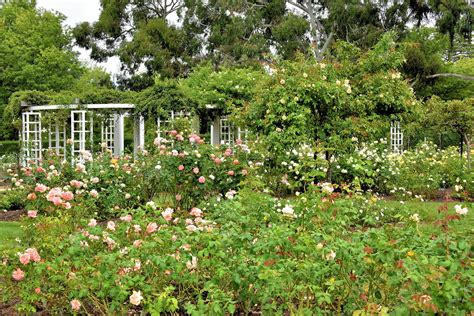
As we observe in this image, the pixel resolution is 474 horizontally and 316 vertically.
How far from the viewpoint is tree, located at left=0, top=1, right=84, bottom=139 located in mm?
22766

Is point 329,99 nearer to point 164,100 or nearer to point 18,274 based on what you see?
point 18,274

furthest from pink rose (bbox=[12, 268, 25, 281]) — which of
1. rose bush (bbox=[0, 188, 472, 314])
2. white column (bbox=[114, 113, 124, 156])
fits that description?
white column (bbox=[114, 113, 124, 156])

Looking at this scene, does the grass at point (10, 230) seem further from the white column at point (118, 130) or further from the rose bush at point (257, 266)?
the white column at point (118, 130)

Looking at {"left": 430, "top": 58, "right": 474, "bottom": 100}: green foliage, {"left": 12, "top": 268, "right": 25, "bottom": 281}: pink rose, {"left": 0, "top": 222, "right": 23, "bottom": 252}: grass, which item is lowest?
{"left": 0, "top": 222, "right": 23, "bottom": 252}: grass

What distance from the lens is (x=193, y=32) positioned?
25203 mm

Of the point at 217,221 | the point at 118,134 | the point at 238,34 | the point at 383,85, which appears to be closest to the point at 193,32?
the point at 238,34

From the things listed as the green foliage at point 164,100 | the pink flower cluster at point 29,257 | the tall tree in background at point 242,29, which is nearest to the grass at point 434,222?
the pink flower cluster at point 29,257

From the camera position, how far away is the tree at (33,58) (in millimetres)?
22766

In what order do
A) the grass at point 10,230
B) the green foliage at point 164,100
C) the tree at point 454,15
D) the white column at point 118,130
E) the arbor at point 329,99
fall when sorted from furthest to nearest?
the tree at point 454,15, the white column at point 118,130, the green foliage at point 164,100, the arbor at point 329,99, the grass at point 10,230

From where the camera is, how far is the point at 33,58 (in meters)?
23.5

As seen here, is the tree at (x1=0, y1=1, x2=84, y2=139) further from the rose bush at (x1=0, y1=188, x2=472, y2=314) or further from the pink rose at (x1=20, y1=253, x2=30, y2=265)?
the pink rose at (x1=20, y1=253, x2=30, y2=265)

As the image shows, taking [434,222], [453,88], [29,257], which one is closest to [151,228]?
[29,257]

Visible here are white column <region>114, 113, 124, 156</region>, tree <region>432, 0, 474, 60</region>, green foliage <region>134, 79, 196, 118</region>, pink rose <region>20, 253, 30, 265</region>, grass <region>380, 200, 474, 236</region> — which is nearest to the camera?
grass <region>380, 200, 474, 236</region>

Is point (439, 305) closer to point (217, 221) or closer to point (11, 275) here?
point (217, 221)
